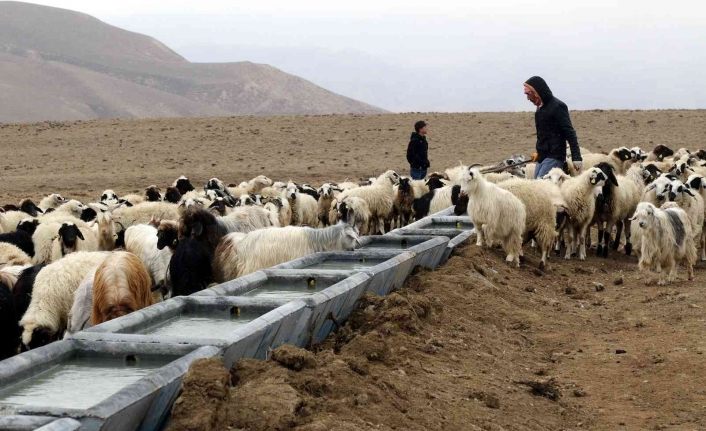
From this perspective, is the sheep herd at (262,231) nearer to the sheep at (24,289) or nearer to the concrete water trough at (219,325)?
the sheep at (24,289)

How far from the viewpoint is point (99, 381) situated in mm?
5148

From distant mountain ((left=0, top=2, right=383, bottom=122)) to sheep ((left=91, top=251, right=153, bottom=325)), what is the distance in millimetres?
94069

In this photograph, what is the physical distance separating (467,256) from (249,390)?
604cm

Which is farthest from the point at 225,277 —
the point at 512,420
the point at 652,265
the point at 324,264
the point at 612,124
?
the point at 612,124

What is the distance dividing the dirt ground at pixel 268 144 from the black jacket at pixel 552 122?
44.8 feet

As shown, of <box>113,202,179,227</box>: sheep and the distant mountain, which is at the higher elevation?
the distant mountain

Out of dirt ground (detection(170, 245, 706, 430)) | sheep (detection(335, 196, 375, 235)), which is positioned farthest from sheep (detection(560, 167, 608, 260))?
sheep (detection(335, 196, 375, 235))

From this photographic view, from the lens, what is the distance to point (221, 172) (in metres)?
29.2

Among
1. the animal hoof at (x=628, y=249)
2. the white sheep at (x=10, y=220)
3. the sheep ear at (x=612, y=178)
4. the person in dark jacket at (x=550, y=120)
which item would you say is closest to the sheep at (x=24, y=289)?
the white sheep at (x=10, y=220)

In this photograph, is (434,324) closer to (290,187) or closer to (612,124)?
(290,187)

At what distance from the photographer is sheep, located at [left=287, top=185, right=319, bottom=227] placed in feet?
51.8

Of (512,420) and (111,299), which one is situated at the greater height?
(111,299)

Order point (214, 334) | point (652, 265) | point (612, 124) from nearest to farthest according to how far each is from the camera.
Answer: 1. point (214, 334)
2. point (652, 265)
3. point (612, 124)

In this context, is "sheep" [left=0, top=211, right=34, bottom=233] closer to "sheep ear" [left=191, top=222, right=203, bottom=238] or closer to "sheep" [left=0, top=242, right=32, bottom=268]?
"sheep" [left=0, top=242, right=32, bottom=268]
